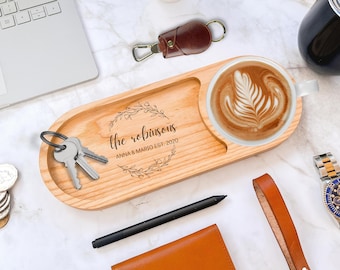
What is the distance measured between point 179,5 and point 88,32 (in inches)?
5.8

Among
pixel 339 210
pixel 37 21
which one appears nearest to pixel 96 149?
pixel 37 21

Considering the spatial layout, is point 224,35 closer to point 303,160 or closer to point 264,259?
point 303,160

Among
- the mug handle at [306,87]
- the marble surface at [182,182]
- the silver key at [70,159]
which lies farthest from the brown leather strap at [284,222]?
the silver key at [70,159]

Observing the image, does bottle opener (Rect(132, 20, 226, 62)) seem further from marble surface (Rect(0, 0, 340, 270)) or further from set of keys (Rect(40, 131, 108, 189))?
set of keys (Rect(40, 131, 108, 189))

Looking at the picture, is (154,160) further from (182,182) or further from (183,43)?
(183,43)

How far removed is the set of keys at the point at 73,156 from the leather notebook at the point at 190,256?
5.1 inches

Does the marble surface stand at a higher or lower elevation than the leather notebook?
higher

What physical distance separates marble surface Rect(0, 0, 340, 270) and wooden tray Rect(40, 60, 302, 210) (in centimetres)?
3

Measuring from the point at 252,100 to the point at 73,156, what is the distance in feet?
0.86

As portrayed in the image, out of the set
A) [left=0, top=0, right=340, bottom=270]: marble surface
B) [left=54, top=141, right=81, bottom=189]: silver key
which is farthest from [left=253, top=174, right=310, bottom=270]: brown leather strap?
[left=54, top=141, right=81, bottom=189]: silver key

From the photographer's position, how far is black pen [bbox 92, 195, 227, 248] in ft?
2.10

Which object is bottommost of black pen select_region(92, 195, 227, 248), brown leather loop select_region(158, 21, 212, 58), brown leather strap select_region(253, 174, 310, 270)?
brown leather strap select_region(253, 174, 310, 270)

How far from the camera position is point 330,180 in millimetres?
656

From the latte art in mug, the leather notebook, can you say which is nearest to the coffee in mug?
the latte art in mug
